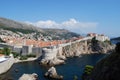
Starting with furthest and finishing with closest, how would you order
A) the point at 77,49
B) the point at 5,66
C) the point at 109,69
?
the point at 77,49, the point at 5,66, the point at 109,69

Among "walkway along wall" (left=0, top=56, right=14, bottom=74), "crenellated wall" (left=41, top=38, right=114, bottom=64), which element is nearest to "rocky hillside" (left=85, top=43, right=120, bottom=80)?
"walkway along wall" (left=0, top=56, right=14, bottom=74)

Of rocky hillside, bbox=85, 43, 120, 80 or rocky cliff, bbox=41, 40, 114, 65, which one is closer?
rocky hillside, bbox=85, 43, 120, 80

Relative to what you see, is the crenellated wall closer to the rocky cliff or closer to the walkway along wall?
the rocky cliff

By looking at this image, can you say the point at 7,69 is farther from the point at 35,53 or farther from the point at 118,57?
the point at 118,57

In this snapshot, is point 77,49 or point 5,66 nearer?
point 5,66

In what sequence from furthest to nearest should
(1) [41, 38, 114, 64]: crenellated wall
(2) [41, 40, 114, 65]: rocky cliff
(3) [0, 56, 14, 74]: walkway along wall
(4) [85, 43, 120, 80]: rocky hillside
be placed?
(1) [41, 38, 114, 64]: crenellated wall, (2) [41, 40, 114, 65]: rocky cliff, (3) [0, 56, 14, 74]: walkway along wall, (4) [85, 43, 120, 80]: rocky hillside

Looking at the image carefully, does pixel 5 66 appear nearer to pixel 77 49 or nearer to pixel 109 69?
pixel 109 69

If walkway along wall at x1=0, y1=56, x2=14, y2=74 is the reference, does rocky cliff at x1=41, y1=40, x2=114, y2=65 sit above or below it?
above

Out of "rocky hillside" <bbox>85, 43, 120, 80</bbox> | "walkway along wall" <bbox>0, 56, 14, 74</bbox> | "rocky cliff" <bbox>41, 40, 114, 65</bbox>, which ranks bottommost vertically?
"walkway along wall" <bbox>0, 56, 14, 74</bbox>

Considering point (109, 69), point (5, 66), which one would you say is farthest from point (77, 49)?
point (109, 69)
